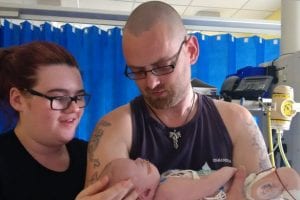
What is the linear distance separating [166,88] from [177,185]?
0.93 feet

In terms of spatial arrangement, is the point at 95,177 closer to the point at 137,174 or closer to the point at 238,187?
the point at 137,174

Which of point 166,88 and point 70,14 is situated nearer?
point 166,88

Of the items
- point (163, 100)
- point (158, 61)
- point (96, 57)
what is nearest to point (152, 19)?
point (158, 61)

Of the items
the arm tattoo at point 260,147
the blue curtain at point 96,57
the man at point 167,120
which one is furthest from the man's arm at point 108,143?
the blue curtain at point 96,57

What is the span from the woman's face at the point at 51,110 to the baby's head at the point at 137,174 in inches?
11.8

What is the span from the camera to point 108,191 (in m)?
0.90

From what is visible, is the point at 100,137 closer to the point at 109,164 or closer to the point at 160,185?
the point at 109,164

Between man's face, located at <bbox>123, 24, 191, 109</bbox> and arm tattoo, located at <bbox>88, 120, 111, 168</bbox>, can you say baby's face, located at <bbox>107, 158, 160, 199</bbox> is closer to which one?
arm tattoo, located at <bbox>88, 120, 111, 168</bbox>

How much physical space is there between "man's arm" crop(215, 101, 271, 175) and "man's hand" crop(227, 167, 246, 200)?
6 centimetres

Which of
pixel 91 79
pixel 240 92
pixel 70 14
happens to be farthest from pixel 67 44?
pixel 240 92

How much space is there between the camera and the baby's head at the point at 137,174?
97 cm

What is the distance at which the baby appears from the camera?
936mm

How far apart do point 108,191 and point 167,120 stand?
33 cm

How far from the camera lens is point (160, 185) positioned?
1.01 meters
